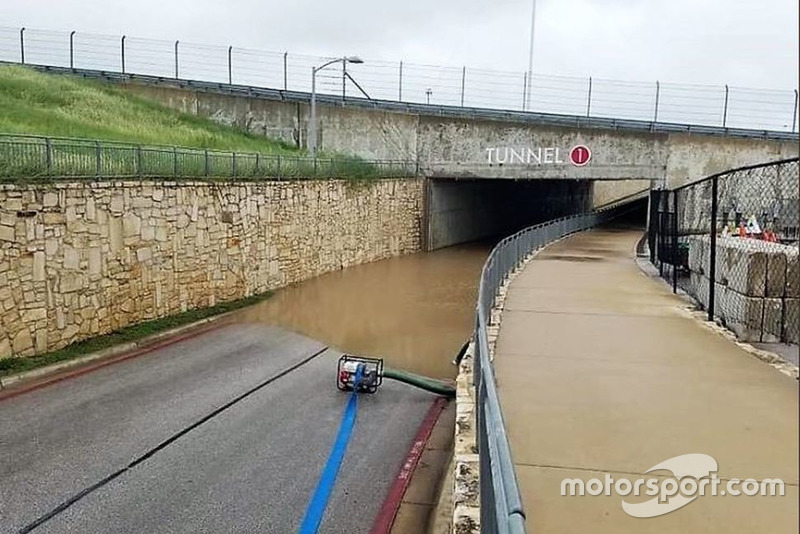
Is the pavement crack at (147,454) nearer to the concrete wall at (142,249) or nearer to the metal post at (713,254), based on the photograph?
the concrete wall at (142,249)

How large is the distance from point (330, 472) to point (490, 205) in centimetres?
3780

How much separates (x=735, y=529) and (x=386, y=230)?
29.4 m

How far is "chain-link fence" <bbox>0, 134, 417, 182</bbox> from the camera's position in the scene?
14367 mm

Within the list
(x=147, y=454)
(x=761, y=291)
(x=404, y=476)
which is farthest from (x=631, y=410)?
(x=147, y=454)

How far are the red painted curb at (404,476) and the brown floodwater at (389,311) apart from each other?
291 centimetres

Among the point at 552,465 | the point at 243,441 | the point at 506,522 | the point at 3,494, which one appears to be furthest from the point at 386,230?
the point at 506,522

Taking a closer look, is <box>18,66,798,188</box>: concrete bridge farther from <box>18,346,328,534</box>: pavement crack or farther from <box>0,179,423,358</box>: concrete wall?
<box>18,346,328,534</box>: pavement crack

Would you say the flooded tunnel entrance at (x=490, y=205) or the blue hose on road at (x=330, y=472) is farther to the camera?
the flooded tunnel entrance at (x=490, y=205)

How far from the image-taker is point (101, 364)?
47.0ft

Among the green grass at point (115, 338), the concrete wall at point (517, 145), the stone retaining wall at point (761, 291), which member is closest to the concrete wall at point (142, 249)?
the green grass at point (115, 338)

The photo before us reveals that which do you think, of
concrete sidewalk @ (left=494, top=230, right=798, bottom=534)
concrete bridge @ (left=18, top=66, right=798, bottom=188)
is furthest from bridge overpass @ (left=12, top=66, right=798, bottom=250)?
concrete sidewalk @ (left=494, top=230, right=798, bottom=534)

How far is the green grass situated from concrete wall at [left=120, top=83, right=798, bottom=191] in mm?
16068

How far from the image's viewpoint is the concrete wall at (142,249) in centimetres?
1395

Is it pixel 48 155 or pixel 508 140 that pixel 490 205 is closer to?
pixel 508 140
